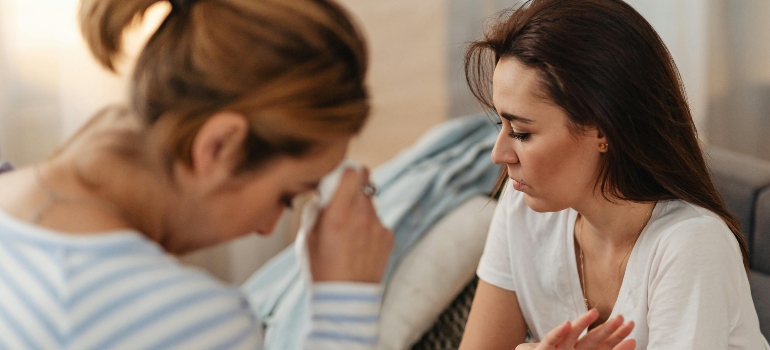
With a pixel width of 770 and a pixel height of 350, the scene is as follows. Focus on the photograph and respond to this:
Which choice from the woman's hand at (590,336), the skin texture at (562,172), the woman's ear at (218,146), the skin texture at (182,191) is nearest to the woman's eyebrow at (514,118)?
the skin texture at (562,172)

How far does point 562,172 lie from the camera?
1.09m

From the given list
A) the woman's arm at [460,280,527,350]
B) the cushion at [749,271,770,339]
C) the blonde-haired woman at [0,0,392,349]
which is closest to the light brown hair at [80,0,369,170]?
the blonde-haired woman at [0,0,392,349]

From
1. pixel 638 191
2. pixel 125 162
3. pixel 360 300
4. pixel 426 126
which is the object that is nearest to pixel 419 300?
pixel 638 191

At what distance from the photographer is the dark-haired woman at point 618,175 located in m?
1.00

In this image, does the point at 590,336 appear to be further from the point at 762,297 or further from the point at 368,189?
the point at 762,297

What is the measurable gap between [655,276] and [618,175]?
5.9 inches

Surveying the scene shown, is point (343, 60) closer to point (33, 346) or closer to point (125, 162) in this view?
point (125, 162)

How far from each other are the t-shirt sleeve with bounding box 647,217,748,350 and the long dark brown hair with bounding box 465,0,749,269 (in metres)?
0.07

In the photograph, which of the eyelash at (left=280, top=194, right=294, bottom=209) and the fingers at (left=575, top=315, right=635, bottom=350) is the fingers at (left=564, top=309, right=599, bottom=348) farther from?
the eyelash at (left=280, top=194, right=294, bottom=209)

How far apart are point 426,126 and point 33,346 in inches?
79.9

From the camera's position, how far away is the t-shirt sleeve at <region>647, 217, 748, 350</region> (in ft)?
3.25

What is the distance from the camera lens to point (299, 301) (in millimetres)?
1616

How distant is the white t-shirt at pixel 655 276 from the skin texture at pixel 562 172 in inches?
1.6

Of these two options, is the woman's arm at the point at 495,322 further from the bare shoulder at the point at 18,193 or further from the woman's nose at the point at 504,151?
the bare shoulder at the point at 18,193
